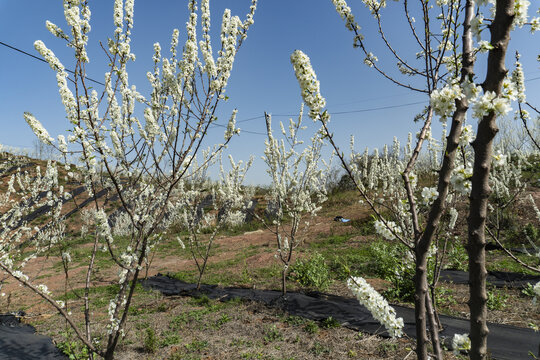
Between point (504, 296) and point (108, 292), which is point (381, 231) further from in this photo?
point (108, 292)

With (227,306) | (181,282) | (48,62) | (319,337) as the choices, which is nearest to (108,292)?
(181,282)

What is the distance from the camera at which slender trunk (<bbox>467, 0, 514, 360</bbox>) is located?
764 mm

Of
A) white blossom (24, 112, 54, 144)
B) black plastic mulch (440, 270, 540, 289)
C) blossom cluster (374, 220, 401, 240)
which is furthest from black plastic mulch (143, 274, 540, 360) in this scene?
white blossom (24, 112, 54, 144)

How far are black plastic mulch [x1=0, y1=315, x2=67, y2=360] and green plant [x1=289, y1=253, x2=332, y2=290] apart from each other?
4558 mm

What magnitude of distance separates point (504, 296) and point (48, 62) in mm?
7258

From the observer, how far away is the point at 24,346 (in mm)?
4215

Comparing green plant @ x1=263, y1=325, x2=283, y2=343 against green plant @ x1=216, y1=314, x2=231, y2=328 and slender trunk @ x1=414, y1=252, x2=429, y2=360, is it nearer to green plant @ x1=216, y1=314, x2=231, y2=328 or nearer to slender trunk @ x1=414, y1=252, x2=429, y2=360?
green plant @ x1=216, y1=314, x2=231, y2=328

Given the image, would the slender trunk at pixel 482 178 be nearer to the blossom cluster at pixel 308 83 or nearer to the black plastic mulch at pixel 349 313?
the blossom cluster at pixel 308 83

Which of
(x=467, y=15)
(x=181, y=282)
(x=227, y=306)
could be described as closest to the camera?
(x=467, y=15)

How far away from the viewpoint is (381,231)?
1.64 metres

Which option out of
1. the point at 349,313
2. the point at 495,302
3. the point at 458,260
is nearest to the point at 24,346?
the point at 349,313

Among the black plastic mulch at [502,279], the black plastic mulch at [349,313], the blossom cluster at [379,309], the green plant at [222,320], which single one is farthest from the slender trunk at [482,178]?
the black plastic mulch at [502,279]

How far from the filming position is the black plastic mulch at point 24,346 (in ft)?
13.0

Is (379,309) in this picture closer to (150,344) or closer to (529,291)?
(150,344)
